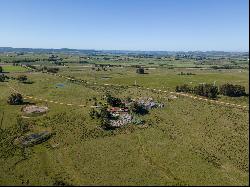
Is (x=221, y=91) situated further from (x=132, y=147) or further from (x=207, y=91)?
(x=132, y=147)

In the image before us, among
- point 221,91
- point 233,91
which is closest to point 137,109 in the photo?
point 221,91

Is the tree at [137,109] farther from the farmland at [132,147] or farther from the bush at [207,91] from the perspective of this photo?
the bush at [207,91]

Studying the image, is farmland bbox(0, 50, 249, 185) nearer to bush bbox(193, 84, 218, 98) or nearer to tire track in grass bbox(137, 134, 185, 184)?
tire track in grass bbox(137, 134, 185, 184)

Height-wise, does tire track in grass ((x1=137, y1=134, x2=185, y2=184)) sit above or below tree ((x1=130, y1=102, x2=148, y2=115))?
below

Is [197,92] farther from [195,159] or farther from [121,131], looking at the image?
[195,159]

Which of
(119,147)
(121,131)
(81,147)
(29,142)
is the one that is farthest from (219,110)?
(29,142)

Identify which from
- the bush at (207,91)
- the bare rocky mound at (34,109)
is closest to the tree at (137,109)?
the bare rocky mound at (34,109)

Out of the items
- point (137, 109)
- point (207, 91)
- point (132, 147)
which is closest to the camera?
point (132, 147)

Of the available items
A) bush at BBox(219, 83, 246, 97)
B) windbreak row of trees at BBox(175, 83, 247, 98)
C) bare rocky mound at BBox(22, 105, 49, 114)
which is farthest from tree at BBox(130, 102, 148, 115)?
bush at BBox(219, 83, 246, 97)
